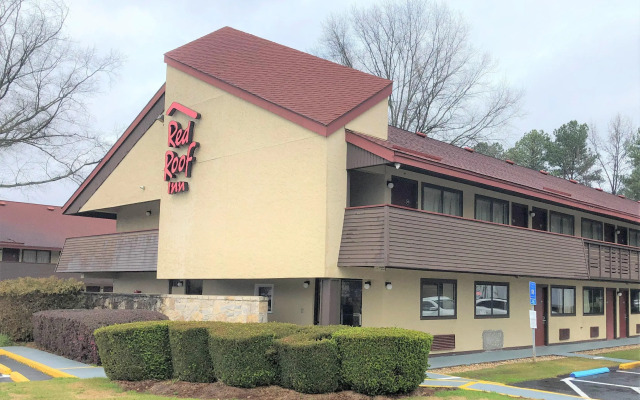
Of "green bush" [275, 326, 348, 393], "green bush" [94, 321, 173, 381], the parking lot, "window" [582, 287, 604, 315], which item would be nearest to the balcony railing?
the parking lot

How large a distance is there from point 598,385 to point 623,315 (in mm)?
17458

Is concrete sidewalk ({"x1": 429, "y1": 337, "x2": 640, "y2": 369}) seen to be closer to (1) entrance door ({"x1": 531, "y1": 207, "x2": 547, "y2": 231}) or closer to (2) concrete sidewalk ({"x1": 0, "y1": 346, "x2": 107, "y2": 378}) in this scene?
(1) entrance door ({"x1": 531, "y1": 207, "x2": 547, "y2": 231})

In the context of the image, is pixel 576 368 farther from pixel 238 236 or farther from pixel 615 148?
pixel 615 148

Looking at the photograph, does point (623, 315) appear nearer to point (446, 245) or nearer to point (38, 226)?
point (446, 245)

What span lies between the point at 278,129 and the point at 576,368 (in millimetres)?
10767

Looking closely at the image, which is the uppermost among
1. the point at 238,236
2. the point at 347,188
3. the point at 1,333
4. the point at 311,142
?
the point at 311,142

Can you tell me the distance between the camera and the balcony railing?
15969 mm

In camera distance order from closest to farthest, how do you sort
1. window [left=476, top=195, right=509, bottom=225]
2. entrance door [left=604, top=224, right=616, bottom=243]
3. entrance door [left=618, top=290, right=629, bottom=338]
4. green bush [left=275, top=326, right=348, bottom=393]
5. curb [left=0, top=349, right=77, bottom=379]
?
green bush [left=275, top=326, right=348, bottom=393] → curb [left=0, top=349, right=77, bottom=379] → window [left=476, top=195, right=509, bottom=225] → entrance door [left=604, top=224, right=616, bottom=243] → entrance door [left=618, top=290, right=629, bottom=338]

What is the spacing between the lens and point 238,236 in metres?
19.3

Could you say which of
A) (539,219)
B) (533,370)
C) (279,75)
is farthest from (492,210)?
(279,75)

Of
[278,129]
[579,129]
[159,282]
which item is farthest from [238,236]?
[579,129]

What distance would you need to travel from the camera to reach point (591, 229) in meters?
28.3

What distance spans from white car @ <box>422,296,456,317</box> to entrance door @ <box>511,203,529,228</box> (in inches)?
201

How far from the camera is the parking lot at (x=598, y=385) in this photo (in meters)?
13.2
